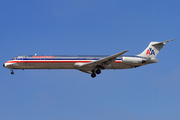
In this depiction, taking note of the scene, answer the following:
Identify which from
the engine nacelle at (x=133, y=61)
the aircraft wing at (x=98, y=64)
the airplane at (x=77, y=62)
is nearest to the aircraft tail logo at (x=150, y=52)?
the airplane at (x=77, y=62)

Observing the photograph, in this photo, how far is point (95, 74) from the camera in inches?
1805

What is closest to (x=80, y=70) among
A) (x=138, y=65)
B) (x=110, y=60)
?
(x=110, y=60)

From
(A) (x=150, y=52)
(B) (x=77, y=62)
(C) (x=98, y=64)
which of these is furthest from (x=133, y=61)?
(B) (x=77, y=62)

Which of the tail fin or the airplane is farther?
the tail fin

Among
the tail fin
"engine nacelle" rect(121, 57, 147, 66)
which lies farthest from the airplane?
the tail fin

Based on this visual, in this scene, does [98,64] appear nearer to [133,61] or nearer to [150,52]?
[133,61]

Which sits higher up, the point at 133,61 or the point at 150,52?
the point at 150,52

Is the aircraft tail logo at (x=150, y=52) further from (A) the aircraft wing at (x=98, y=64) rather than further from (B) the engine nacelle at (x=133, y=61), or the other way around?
(A) the aircraft wing at (x=98, y=64)

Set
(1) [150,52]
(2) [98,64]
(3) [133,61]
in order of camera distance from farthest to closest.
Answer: (1) [150,52] < (3) [133,61] < (2) [98,64]

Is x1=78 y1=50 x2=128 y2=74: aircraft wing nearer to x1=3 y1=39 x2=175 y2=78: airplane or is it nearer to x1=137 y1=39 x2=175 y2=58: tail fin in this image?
x1=3 y1=39 x2=175 y2=78: airplane

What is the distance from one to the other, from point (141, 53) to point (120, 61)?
539 centimetres

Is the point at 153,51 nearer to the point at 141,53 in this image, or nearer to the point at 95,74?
the point at 141,53

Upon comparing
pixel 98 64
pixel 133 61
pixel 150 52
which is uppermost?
pixel 150 52

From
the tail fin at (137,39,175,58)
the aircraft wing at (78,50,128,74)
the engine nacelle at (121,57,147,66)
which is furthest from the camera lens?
the tail fin at (137,39,175,58)
